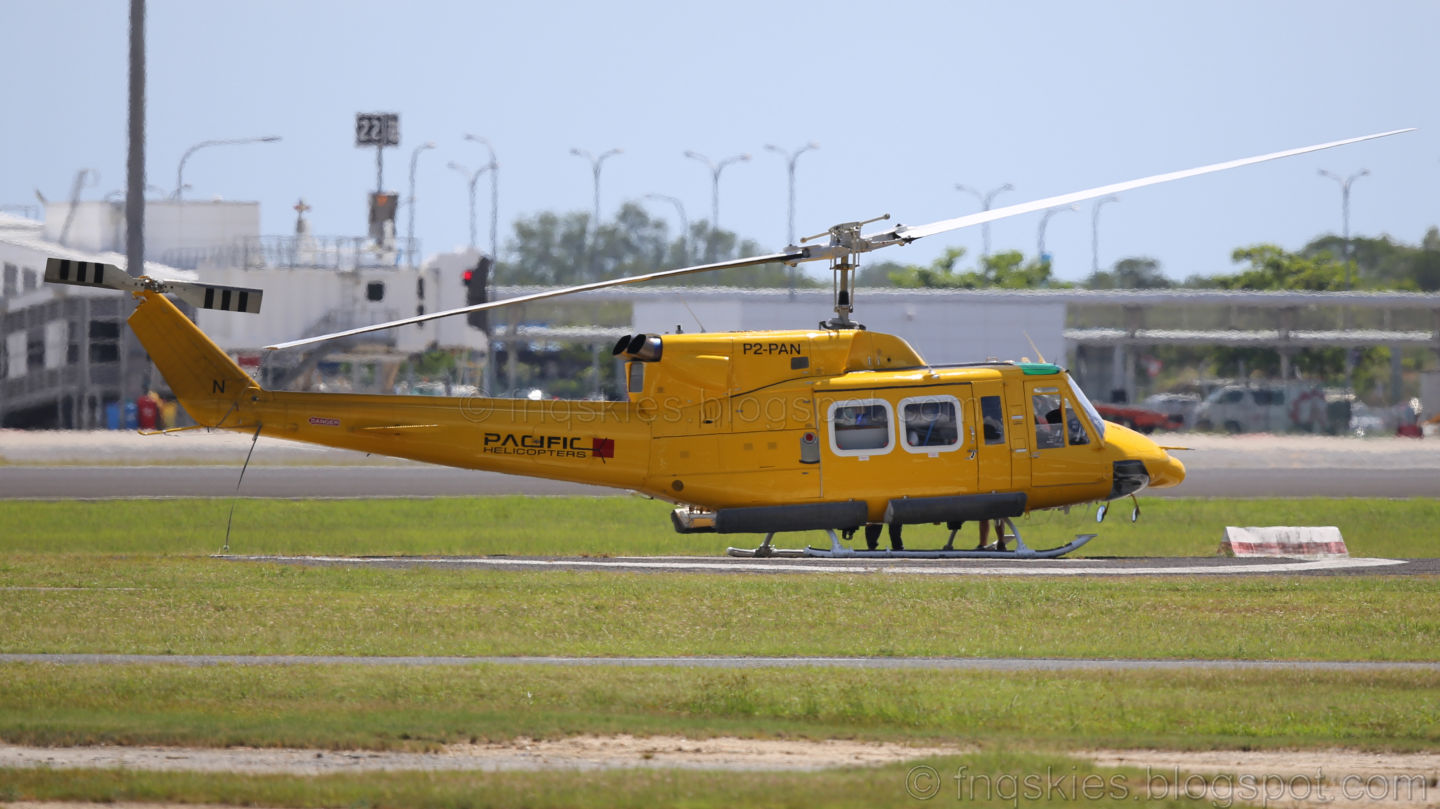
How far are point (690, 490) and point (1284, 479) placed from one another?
23240mm

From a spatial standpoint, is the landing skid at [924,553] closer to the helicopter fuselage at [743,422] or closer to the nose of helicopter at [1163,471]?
the helicopter fuselage at [743,422]

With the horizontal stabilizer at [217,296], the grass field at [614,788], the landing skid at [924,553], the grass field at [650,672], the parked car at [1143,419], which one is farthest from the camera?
the parked car at [1143,419]

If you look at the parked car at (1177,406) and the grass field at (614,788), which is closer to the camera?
the grass field at (614,788)

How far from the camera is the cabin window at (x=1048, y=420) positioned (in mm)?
22625

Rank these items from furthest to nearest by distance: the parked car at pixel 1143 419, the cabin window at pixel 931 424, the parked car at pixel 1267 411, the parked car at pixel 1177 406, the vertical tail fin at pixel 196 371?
the parked car at pixel 1177 406
the parked car at pixel 1267 411
the parked car at pixel 1143 419
the vertical tail fin at pixel 196 371
the cabin window at pixel 931 424

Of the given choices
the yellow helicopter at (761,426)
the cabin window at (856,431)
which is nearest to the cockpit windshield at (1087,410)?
the yellow helicopter at (761,426)

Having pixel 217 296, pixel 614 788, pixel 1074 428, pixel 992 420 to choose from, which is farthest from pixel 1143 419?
pixel 614 788

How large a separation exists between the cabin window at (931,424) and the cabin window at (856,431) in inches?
11.8

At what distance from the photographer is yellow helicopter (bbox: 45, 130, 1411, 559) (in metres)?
22.2

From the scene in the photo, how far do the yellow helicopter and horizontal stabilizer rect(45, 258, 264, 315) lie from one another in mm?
1442

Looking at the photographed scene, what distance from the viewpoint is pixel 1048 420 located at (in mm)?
22750

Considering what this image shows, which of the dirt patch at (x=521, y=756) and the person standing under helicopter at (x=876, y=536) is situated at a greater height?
the person standing under helicopter at (x=876, y=536)

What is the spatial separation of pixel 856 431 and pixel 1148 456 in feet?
14.7

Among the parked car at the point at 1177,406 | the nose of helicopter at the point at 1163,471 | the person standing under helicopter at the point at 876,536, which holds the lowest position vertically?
the person standing under helicopter at the point at 876,536
